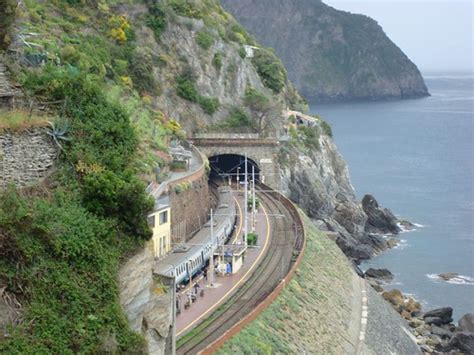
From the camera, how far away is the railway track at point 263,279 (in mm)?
30938

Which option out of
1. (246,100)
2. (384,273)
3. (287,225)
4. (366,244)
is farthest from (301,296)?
(246,100)

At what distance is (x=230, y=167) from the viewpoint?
235 feet

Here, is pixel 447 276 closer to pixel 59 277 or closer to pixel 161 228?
pixel 161 228

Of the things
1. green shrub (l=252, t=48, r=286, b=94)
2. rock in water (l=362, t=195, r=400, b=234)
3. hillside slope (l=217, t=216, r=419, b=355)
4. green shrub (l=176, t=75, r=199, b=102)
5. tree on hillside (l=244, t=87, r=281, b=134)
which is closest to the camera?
hillside slope (l=217, t=216, r=419, b=355)

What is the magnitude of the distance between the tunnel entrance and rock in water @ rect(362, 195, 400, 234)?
16044mm

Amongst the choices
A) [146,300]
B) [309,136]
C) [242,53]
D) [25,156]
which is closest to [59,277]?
[146,300]

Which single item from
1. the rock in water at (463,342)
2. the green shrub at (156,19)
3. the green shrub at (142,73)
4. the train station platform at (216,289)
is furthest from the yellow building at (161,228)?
the green shrub at (156,19)

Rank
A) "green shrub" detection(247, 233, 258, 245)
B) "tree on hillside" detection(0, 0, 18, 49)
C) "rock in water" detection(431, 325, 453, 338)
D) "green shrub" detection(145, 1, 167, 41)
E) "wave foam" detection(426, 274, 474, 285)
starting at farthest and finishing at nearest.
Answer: "green shrub" detection(145, 1, 167, 41) < "wave foam" detection(426, 274, 474, 285) < "rock in water" detection(431, 325, 453, 338) < "green shrub" detection(247, 233, 258, 245) < "tree on hillside" detection(0, 0, 18, 49)

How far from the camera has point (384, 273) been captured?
64688 millimetres

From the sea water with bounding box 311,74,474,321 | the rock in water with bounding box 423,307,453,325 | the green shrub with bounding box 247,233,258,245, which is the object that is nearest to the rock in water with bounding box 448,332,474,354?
the rock in water with bounding box 423,307,453,325

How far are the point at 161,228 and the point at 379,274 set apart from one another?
3126 cm

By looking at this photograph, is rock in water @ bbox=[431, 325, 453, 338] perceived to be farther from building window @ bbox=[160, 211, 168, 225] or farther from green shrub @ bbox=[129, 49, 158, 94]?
green shrub @ bbox=[129, 49, 158, 94]

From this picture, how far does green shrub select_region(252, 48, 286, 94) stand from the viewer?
88.6 m

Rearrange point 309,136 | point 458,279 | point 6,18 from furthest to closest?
point 309,136 < point 458,279 < point 6,18
